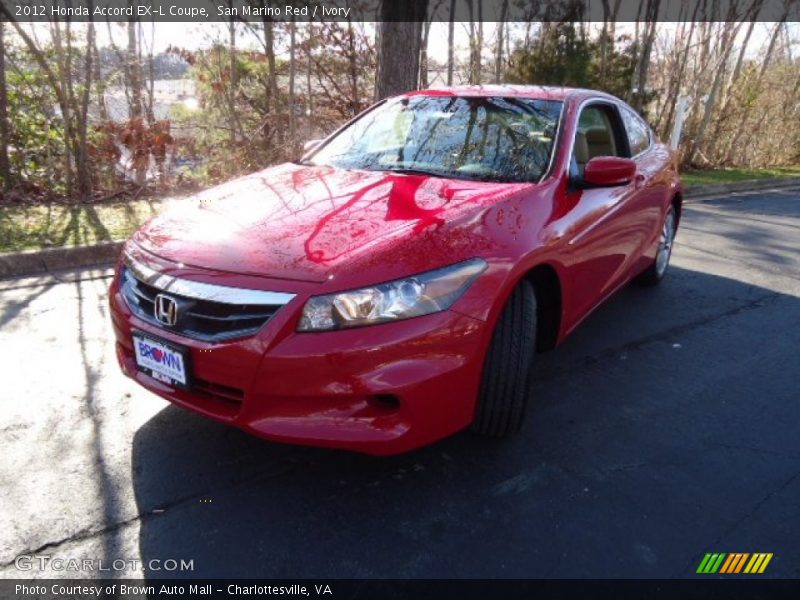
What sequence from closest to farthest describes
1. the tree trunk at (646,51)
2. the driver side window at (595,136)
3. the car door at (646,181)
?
1. the driver side window at (595,136)
2. the car door at (646,181)
3. the tree trunk at (646,51)

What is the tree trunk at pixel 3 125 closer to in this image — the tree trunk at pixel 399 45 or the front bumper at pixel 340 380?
the tree trunk at pixel 399 45

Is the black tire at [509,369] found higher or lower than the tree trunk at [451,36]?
lower

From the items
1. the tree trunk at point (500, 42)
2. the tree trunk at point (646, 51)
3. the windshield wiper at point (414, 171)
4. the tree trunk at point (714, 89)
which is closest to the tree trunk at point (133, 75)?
the windshield wiper at point (414, 171)

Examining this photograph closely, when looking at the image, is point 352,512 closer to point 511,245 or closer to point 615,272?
point 511,245

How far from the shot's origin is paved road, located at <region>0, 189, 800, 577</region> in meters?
2.02

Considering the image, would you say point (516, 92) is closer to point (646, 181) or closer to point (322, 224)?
point (646, 181)

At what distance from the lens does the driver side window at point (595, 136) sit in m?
3.26

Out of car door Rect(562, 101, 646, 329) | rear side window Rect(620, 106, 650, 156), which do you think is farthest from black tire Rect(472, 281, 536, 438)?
rear side window Rect(620, 106, 650, 156)

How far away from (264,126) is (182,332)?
757 cm

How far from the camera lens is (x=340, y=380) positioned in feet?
6.57

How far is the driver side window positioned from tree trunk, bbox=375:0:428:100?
12.0ft

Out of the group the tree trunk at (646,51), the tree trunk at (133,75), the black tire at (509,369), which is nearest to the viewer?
the black tire at (509,369)

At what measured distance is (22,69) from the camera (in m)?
6.88

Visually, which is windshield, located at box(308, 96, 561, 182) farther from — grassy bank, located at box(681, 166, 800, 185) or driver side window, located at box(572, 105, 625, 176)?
grassy bank, located at box(681, 166, 800, 185)
